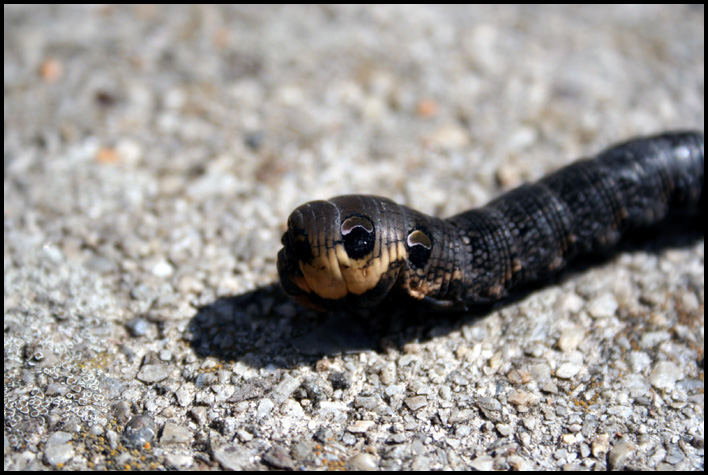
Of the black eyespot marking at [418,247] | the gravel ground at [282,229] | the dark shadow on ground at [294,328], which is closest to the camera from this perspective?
the gravel ground at [282,229]

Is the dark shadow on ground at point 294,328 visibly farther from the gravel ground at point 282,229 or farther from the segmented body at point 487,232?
the segmented body at point 487,232

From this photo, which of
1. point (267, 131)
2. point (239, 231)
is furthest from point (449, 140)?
point (239, 231)

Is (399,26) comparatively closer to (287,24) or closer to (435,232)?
(287,24)

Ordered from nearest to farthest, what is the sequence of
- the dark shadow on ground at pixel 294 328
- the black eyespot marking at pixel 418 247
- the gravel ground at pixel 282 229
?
the gravel ground at pixel 282 229 < the black eyespot marking at pixel 418 247 < the dark shadow on ground at pixel 294 328

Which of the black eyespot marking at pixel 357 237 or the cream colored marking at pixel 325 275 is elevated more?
the black eyespot marking at pixel 357 237

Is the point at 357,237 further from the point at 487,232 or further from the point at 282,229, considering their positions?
the point at 282,229

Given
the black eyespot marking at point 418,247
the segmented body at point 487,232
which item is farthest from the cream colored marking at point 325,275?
the black eyespot marking at point 418,247

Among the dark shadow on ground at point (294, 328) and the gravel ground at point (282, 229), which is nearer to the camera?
the gravel ground at point (282, 229)

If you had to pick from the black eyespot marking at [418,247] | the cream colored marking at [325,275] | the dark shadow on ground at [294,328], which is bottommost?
the dark shadow on ground at [294,328]
